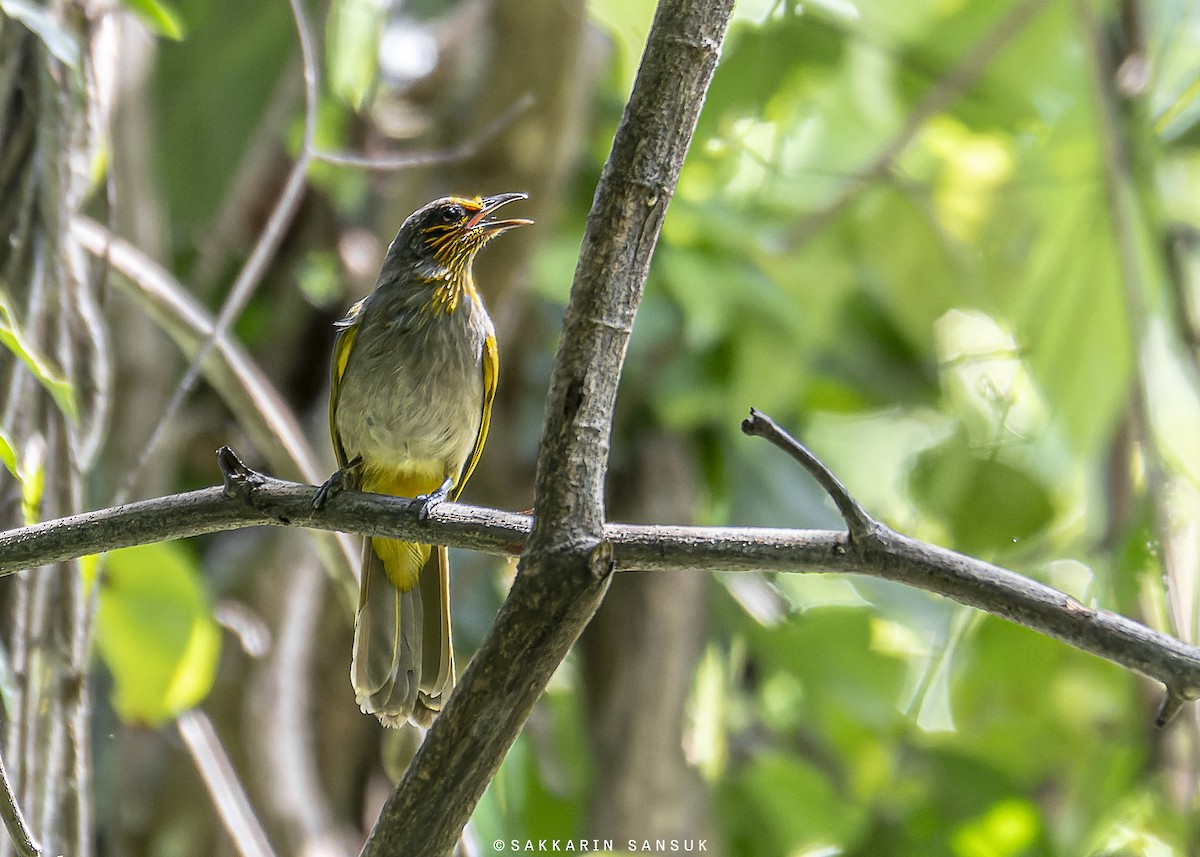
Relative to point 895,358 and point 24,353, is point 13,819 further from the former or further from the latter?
point 895,358

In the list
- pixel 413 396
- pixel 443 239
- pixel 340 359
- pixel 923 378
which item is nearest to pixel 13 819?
pixel 413 396

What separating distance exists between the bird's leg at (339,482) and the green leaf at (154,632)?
38cm

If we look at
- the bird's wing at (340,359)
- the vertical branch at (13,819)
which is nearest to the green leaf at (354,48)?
the bird's wing at (340,359)

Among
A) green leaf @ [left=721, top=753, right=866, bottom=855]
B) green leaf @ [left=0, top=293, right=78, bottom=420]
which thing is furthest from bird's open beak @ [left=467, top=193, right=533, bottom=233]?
green leaf @ [left=721, top=753, right=866, bottom=855]

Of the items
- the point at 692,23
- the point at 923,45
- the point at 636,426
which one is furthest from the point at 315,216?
the point at 692,23

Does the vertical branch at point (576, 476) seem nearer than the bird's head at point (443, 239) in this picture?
Yes

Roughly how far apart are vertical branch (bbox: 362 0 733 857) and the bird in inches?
45.9

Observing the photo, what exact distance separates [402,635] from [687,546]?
1.13 m

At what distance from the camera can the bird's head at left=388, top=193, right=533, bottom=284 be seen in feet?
9.75

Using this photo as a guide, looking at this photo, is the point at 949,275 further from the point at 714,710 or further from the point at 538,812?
the point at 538,812

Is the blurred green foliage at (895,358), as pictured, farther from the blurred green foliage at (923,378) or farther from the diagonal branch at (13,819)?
the diagonal branch at (13,819)

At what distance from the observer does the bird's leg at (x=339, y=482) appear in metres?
1.55

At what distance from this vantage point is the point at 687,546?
1370 millimetres

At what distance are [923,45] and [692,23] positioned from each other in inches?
119
